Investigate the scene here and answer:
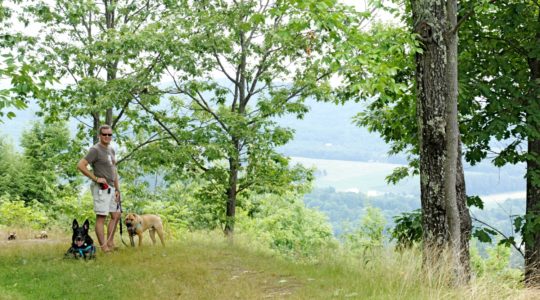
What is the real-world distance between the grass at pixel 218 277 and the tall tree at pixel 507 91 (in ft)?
13.9

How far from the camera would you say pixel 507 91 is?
39.3 feet

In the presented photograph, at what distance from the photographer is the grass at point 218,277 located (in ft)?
23.9

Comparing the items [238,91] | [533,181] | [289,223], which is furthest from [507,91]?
[289,223]

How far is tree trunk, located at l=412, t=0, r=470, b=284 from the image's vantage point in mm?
8062

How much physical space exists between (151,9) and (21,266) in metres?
11.3

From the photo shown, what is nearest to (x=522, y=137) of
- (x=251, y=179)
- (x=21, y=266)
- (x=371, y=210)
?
(x=251, y=179)

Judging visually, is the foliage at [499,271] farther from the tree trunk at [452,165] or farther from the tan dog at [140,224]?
the tan dog at [140,224]

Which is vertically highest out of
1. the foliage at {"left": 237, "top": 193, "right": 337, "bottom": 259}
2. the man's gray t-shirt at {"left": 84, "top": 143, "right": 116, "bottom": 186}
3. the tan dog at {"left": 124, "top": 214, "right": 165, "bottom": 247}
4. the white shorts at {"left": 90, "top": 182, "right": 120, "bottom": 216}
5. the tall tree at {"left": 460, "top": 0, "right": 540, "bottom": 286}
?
the tall tree at {"left": 460, "top": 0, "right": 540, "bottom": 286}

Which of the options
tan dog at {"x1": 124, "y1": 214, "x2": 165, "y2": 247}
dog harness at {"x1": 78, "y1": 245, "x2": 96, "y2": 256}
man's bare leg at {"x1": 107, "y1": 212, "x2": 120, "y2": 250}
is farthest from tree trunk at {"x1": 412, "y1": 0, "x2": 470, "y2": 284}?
dog harness at {"x1": 78, "y1": 245, "x2": 96, "y2": 256}

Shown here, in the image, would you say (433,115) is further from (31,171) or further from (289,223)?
(289,223)

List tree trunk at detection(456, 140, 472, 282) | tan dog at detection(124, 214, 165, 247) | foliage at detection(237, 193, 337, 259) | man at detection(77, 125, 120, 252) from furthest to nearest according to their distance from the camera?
foliage at detection(237, 193, 337, 259) → tan dog at detection(124, 214, 165, 247) → man at detection(77, 125, 120, 252) → tree trunk at detection(456, 140, 472, 282)

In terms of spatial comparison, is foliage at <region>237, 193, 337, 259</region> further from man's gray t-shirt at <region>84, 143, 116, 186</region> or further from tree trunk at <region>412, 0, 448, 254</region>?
tree trunk at <region>412, 0, 448, 254</region>

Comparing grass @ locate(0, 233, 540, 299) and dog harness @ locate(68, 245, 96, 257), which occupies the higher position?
dog harness @ locate(68, 245, 96, 257)

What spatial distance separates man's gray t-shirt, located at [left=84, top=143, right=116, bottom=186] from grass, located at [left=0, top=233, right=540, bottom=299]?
1.47 metres
